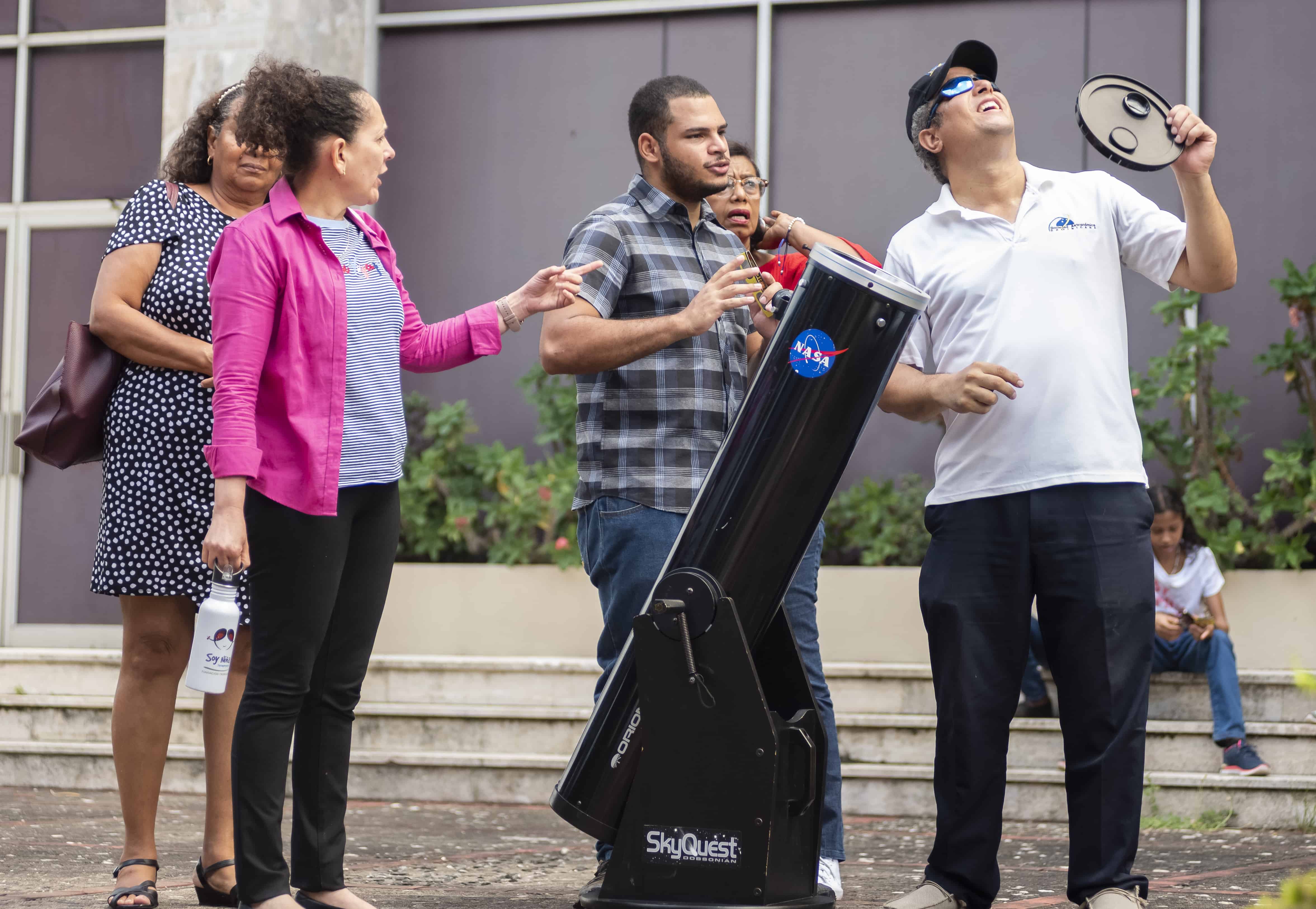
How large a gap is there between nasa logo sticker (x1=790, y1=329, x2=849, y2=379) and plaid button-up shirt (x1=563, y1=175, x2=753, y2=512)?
1.43 ft

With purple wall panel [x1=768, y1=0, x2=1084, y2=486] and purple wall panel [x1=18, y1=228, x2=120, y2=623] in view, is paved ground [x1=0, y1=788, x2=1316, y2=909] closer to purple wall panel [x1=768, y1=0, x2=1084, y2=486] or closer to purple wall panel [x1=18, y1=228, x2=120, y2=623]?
purple wall panel [x1=18, y1=228, x2=120, y2=623]

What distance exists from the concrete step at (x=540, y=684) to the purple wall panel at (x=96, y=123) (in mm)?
2585

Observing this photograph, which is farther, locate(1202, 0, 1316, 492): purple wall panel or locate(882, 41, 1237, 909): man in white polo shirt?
locate(1202, 0, 1316, 492): purple wall panel

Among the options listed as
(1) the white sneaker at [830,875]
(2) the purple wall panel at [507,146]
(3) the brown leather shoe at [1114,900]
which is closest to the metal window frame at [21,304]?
(2) the purple wall panel at [507,146]

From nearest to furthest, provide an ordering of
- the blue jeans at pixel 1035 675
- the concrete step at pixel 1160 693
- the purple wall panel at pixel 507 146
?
the concrete step at pixel 1160 693
the blue jeans at pixel 1035 675
the purple wall panel at pixel 507 146

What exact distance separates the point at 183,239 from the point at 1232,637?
14.1 ft

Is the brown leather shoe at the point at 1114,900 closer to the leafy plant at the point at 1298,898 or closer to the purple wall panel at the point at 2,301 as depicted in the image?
the leafy plant at the point at 1298,898

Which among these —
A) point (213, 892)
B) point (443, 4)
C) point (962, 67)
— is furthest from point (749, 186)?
point (443, 4)

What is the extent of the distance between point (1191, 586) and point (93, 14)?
6.28 m

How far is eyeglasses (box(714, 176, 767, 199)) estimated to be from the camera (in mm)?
3631

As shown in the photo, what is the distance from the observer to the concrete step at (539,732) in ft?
15.7

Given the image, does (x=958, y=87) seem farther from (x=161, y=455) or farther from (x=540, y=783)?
(x=540, y=783)

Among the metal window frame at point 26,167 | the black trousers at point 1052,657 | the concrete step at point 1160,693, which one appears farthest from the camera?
the metal window frame at point 26,167

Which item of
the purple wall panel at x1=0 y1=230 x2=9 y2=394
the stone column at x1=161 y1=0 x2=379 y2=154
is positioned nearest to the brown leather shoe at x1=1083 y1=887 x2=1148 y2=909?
the stone column at x1=161 y1=0 x2=379 y2=154
